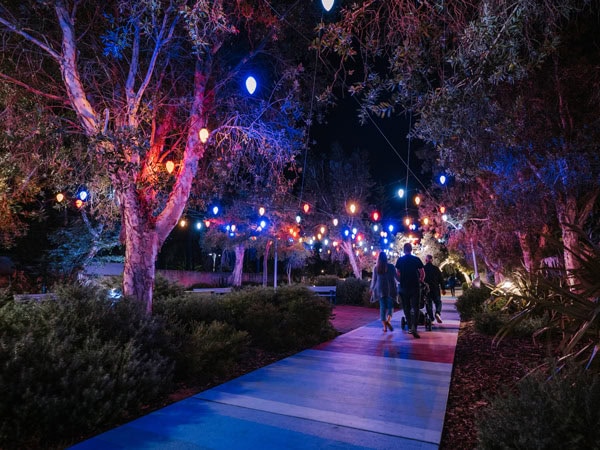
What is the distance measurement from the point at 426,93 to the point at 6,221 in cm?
1295

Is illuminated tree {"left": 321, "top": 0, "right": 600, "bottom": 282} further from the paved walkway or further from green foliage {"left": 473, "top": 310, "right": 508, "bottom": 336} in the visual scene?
the paved walkway

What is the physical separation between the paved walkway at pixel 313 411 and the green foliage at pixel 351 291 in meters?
12.2

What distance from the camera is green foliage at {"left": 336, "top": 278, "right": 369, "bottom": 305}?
19.4 metres

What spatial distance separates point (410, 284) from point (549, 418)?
6.36 m

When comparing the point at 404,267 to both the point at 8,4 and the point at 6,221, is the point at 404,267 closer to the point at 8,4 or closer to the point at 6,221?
the point at 8,4

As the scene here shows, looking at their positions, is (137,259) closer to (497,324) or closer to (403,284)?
(403,284)

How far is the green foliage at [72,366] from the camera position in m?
3.64

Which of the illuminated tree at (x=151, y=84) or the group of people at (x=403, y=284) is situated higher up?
the illuminated tree at (x=151, y=84)

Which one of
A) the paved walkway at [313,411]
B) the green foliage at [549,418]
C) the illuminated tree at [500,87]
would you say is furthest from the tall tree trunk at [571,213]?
the green foliage at [549,418]

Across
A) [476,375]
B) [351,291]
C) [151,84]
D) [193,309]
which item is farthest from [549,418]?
[351,291]

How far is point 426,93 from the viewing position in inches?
255

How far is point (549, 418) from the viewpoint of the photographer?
2934mm

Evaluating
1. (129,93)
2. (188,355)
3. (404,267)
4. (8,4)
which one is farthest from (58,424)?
(8,4)

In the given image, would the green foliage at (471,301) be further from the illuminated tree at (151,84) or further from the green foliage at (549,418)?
the green foliage at (549,418)
